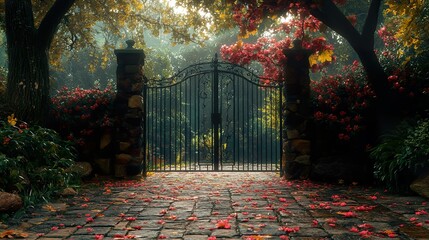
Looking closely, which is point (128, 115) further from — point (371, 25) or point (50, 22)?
point (371, 25)

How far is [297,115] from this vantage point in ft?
30.7

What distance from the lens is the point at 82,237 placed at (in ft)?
14.3

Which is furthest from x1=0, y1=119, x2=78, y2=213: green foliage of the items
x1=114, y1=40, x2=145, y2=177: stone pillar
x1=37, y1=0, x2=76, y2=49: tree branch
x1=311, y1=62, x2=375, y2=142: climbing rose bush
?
x1=311, y1=62, x2=375, y2=142: climbing rose bush

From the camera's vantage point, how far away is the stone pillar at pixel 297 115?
30.4ft

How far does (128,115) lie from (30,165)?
9.35 feet

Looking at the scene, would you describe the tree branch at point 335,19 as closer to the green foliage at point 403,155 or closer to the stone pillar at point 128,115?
the green foliage at point 403,155

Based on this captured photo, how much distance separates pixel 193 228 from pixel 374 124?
18.0 feet

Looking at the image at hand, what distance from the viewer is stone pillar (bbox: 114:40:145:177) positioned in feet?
31.0

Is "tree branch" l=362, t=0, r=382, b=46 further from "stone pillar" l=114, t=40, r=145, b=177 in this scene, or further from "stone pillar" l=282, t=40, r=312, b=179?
"stone pillar" l=114, t=40, r=145, b=177

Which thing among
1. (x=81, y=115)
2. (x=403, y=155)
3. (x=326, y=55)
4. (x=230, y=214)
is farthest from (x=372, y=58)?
(x=81, y=115)

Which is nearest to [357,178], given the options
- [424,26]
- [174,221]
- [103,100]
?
[424,26]

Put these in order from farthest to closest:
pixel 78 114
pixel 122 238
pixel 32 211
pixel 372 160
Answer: pixel 78 114 → pixel 372 160 → pixel 32 211 → pixel 122 238

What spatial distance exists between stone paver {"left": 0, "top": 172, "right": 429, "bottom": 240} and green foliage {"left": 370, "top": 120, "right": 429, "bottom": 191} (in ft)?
1.23

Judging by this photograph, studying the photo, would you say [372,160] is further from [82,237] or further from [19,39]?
[19,39]
